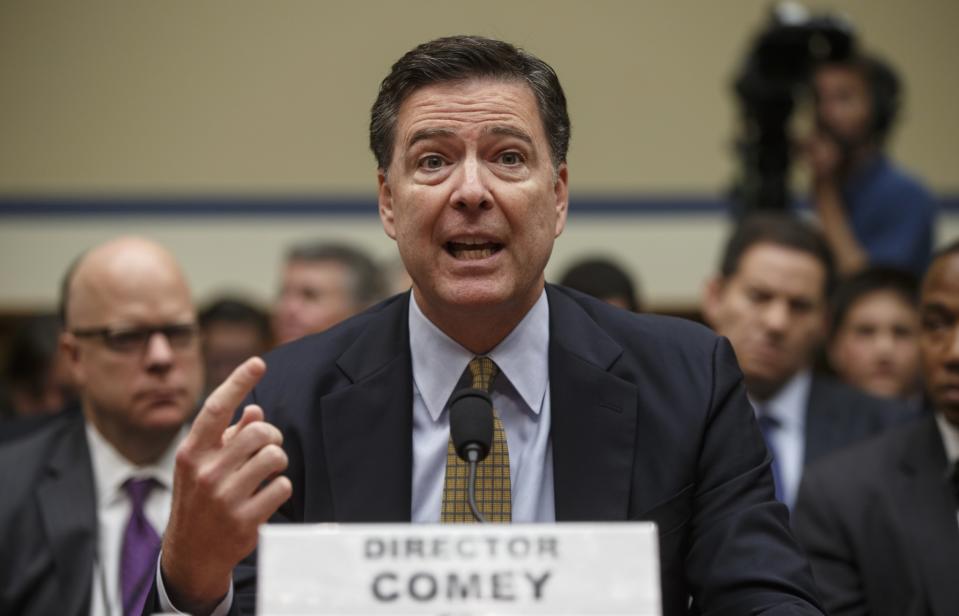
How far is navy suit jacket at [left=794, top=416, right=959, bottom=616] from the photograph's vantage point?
9.72 feet

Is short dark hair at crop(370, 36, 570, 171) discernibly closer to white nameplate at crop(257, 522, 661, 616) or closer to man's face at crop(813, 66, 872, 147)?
white nameplate at crop(257, 522, 661, 616)

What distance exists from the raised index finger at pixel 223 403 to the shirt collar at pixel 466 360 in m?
0.57

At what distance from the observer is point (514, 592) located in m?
1.63

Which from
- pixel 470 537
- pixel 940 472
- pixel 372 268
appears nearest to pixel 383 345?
pixel 470 537

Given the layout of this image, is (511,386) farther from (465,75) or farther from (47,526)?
(47,526)

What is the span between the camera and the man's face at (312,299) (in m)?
5.03

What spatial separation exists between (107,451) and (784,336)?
6.60 feet

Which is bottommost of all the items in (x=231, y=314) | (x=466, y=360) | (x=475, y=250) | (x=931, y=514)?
(x=931, y=514)

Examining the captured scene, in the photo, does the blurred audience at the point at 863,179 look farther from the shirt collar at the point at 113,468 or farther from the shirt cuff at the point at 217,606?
the shirt cuff at the point at 217,606

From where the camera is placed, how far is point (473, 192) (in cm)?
228

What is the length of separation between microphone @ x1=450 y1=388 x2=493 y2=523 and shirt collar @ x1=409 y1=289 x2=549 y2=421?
0.36 m

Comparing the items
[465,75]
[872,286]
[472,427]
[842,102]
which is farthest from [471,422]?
[842,102]

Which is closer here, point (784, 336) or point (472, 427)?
point (472, 427)

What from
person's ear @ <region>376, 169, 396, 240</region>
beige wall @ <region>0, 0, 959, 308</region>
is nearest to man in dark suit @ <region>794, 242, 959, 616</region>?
person's ear @ <region>376, 169, 396, 240</region>
